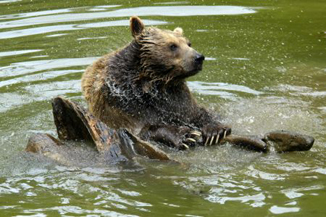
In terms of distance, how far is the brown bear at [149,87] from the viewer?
8477mm

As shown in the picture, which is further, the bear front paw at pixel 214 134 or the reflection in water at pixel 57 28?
the reflection in water at pixel 57 28

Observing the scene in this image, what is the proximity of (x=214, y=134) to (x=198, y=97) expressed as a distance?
2.09 metres

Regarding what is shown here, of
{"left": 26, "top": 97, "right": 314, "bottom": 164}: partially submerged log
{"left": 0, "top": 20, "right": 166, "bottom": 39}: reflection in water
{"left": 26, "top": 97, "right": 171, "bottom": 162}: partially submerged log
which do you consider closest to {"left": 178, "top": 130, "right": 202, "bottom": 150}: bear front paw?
{"left": 26, "top": 97, "right": 314, "bottom": 164}: partially submerged log

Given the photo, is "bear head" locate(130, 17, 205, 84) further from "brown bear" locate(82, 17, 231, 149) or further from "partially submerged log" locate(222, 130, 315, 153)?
"partially submerged log" locate(222, 130, 315, 153)

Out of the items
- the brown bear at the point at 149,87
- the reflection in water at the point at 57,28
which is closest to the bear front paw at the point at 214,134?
the brown bear at the point at 149,87

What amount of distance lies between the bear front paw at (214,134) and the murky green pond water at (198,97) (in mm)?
181

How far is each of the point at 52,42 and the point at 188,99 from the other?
16.3ft

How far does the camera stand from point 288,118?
9.15m

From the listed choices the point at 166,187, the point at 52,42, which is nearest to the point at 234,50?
the point at 52,42

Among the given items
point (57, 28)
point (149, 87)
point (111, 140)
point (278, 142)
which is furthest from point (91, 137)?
point (57, 28)

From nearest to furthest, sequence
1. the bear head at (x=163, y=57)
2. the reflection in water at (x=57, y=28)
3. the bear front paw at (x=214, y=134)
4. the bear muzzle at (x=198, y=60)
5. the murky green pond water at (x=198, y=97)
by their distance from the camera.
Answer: the murky green pond water at (x=198, y=97) < the bear front paw at (x=214, y=134) < the bear muzzle at (x=198, y=60) < the bear head at (x=163, y=57) < the reflection in water at (x=57, y=28)

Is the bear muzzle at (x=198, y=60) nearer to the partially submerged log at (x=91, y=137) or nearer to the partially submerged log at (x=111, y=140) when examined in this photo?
the partially submerged log at (x=111, y=140)

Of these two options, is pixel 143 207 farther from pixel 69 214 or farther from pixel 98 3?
pixel 98 3

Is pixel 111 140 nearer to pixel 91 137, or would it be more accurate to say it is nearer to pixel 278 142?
pixel 91 137
